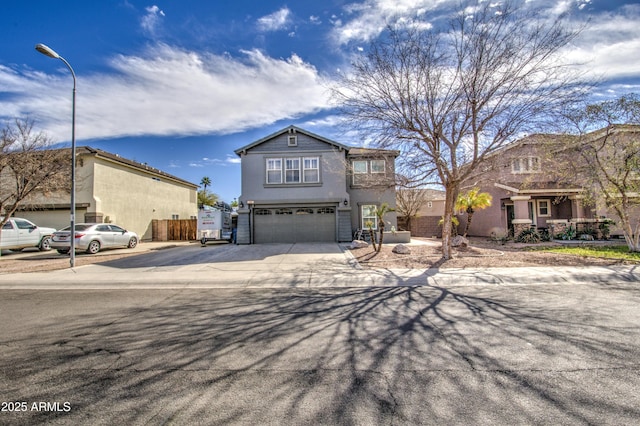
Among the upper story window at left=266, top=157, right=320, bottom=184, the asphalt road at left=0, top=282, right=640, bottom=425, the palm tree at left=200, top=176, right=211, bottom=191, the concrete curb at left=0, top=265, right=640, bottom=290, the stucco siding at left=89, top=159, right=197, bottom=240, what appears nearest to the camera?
the asphalt road at left=0, top=282, right=640, bottom=425

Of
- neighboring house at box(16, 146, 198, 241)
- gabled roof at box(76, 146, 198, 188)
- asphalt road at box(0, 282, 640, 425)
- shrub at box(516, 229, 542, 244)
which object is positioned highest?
gabled roof at box(76, 146, 198, 188)

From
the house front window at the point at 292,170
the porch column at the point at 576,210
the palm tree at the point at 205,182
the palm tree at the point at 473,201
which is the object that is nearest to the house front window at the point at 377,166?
the house front window at the point at 292,170

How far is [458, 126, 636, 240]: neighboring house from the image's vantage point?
48.5 feet

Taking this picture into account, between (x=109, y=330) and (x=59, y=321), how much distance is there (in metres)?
1.27

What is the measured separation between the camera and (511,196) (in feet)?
Result: 58.3

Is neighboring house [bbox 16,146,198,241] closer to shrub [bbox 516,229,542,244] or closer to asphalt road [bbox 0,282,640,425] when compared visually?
asphalt road [bbox 0,282,640,425]

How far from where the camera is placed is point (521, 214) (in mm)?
17391

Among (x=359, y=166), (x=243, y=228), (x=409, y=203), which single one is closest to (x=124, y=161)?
(x=243, y=228)

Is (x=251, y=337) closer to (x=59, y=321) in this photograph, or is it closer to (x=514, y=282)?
(x=59, y=321)

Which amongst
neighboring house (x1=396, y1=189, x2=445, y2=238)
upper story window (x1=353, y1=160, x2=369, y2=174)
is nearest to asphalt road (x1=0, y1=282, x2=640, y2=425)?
upper story window (x1=353, y1=160, x2=369, y2=174)

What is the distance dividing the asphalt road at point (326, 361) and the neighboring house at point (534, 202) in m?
9.30

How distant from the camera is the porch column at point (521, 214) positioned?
17.2 meters

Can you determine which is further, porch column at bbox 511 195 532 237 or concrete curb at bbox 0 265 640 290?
porch column at bbox 511 195 532 237

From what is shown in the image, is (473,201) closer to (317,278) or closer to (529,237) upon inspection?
(529,237)
